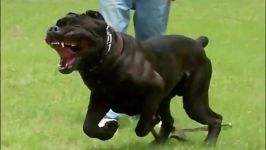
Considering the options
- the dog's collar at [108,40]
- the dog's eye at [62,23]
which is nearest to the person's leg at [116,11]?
the dog's collar at [108,40]

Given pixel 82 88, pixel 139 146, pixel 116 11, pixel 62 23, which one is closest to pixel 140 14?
pixel 116 11

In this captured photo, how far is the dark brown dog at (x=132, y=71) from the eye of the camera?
4.87 metres

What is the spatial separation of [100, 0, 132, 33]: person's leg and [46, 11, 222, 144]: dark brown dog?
2.74 ft

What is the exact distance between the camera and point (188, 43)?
5.92 meters

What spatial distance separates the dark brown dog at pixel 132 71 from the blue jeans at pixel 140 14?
0.65 meters

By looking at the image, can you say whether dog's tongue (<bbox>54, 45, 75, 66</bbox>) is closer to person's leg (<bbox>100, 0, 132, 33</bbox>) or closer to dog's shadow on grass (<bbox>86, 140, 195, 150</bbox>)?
dog's shadow on grass (<bbox>86, 140, 195, 150</bbox>)

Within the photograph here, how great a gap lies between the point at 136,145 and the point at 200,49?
102 cm

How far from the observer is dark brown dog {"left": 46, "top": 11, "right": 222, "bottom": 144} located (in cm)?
487

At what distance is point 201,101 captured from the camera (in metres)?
6.11

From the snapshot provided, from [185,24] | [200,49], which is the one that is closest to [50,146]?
[200,49]

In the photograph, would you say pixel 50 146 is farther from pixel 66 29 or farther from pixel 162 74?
pixel 66 29

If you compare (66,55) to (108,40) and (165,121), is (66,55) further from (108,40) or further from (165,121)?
(165,121)

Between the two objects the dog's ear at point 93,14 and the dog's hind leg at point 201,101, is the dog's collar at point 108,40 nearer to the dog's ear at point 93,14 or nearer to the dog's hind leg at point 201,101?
the dog's ear at point 93,14

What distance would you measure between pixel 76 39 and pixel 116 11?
5.58ft
